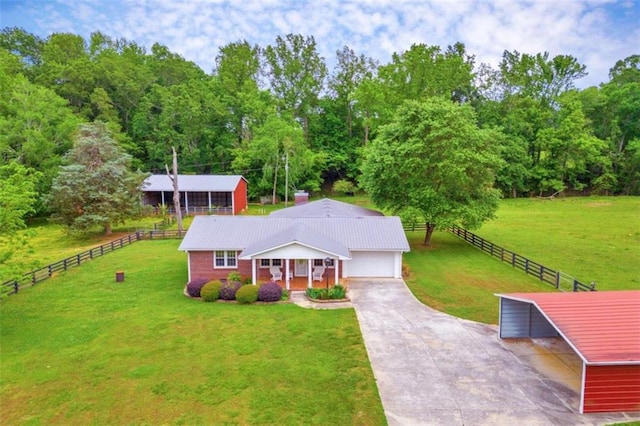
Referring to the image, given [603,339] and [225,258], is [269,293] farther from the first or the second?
[603,339]

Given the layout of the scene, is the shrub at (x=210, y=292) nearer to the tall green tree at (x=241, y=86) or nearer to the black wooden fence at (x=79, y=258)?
the black wooden fence at (x=79, y=258)

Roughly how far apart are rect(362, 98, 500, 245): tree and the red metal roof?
13892mm

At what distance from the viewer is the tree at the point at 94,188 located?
30.6m

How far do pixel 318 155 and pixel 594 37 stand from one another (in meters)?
39.6

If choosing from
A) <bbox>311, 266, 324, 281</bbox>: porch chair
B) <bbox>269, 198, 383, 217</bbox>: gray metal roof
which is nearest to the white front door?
<bbox>311, 266, 324, 281</bbox>: porch chair

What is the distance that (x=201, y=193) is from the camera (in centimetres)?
4472

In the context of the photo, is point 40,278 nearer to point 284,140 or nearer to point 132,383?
point 132,383

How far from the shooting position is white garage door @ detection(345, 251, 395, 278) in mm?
21078

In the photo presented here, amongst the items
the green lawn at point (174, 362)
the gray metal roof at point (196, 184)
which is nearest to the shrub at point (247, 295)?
the green lawn at point (174, 362)

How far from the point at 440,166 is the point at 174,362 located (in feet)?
64.3

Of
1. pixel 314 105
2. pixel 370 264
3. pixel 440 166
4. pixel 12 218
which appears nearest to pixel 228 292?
pixel 370 264

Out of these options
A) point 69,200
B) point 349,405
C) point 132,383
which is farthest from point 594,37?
point 69,200

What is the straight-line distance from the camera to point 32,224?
4062 centimetres

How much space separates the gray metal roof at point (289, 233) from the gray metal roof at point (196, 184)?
69.3 feet
